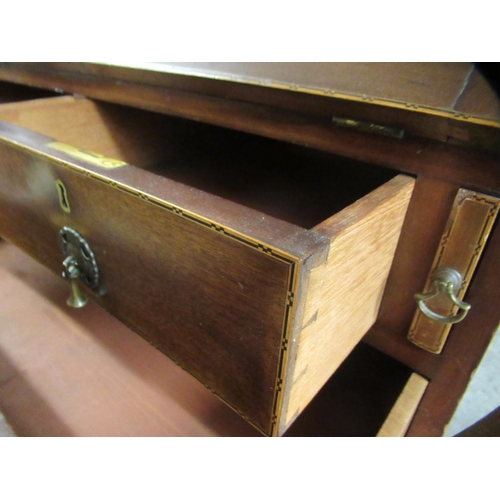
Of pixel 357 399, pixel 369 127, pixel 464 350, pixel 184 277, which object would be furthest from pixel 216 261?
pixel 357 399

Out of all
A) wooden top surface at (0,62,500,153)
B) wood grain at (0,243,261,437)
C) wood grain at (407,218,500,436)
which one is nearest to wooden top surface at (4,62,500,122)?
wooden top surface at (0,62,500,153)

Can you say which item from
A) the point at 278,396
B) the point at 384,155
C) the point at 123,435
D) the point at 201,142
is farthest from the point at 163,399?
the point at 201,142

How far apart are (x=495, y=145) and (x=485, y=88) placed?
0.16 feet

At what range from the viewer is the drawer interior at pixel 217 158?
62 cm

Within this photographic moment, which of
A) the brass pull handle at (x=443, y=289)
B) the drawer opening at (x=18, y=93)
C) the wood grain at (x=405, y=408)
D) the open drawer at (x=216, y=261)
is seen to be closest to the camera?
the open drawer at (x=216, y=261)

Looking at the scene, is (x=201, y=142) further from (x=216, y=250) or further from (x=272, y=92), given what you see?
(x=216, y=250)

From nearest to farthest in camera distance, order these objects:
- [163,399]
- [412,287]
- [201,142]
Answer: [412,287] < [163,399] < [201,142]

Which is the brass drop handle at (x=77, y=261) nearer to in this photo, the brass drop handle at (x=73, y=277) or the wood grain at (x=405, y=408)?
the brass drop handle at (x=73, y=277)

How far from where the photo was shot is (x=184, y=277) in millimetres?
335

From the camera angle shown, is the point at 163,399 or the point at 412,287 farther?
the point at 163,399

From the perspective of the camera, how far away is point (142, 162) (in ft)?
2.52

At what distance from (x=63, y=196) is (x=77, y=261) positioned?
9 centimetres

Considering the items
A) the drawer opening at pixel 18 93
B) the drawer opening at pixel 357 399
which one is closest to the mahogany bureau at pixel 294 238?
the drawer opening at pixel 357 399

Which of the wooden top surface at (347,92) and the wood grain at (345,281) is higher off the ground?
the wooden top surface at (347,92)
